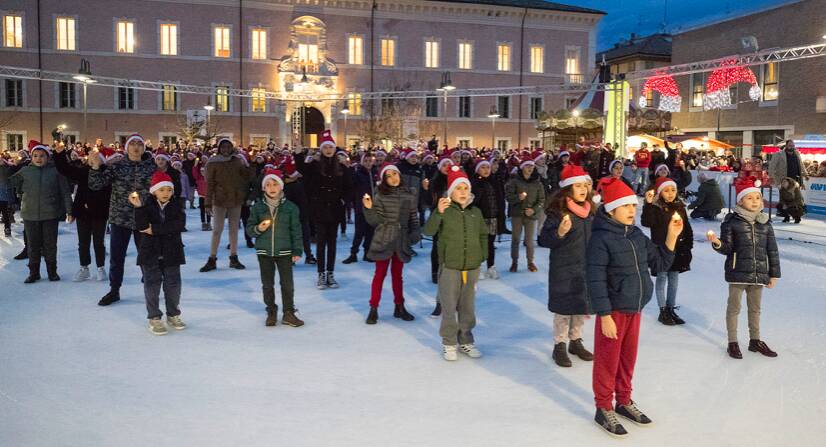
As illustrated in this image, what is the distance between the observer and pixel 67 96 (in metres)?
36.5

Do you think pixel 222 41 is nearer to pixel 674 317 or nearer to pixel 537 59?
pixel 537 59

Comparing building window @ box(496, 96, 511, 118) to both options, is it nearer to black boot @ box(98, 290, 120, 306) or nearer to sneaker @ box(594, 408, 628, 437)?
black boot @ box(98, 290, 120, 306)

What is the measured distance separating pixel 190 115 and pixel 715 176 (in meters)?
22.2

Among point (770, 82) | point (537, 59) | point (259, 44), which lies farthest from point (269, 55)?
point (770, 82)

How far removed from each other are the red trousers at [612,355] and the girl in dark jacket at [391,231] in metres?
2.92

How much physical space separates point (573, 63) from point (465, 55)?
24.4 feet

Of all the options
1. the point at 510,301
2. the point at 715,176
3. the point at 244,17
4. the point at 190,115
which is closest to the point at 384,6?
the point at 244,17

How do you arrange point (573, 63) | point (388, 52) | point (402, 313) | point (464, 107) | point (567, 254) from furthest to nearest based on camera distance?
1. point (573, 63)
2. point (464, 107)
3. point (388, 52)
4. point (402, 313)
5. point (567, 254)

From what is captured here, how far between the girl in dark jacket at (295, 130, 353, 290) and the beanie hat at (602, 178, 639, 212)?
4.59 meters

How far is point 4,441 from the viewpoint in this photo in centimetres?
414

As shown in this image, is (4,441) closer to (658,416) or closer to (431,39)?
(658,416)

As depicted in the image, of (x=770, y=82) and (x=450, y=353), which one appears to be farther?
(x=770, y=82)

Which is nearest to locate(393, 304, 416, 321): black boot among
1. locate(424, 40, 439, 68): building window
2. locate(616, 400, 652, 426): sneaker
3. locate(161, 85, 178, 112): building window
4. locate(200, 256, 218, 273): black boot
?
locate(616, 400, 652, 426): sneaker

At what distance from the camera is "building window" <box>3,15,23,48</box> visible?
117 ft
